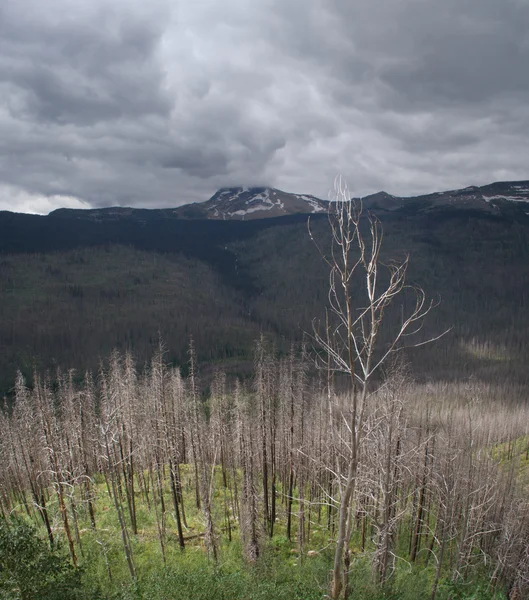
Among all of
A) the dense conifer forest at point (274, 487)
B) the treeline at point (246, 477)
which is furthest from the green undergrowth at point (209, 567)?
the treeline at point (246, 477)

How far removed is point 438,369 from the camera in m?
151

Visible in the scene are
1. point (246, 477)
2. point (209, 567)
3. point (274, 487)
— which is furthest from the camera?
point (274, 487)

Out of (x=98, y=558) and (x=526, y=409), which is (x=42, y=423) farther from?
(x=526, y=409)

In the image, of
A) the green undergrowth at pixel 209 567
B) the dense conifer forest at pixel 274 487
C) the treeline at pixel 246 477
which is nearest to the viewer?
the dense conifer forest at pixel 274 487

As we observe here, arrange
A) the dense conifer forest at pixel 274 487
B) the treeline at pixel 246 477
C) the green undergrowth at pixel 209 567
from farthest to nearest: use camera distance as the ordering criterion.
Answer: the treeline at pixel 246 477 < the green undergrowth at pixel 209 567 < the dense conifer forest at pixel 274 487

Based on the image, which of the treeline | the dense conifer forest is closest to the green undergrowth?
the dense conifer forest

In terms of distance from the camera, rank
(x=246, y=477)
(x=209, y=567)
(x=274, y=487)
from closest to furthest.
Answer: (x=209, y=567) < (x=246, y=477) < (x=274, y=487)

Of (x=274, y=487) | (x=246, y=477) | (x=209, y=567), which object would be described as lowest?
(x=274, y=487)

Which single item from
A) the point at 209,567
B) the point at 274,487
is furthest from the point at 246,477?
the point at 274,487

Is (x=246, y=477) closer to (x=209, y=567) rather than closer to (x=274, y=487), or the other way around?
(x=209, y=567)

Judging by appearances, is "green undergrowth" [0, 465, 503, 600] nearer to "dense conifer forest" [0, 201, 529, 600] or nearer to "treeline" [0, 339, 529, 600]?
"dense conifer forest" [0, 201, 529, 600]

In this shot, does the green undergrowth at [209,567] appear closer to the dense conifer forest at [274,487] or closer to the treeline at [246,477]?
the dense conifer forest at [274,487]

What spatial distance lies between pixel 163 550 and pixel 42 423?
1163 cm

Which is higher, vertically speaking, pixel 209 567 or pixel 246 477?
pixel 246 477
